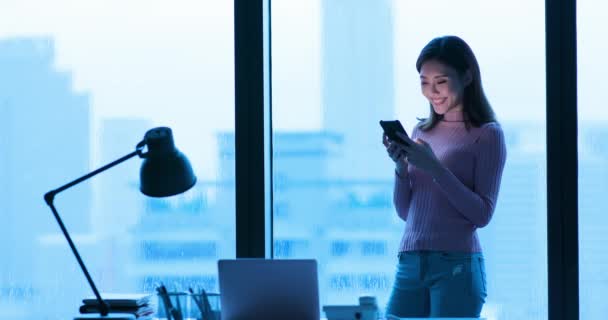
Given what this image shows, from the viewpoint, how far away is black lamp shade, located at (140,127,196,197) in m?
2.41

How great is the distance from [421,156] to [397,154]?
5.0 inches

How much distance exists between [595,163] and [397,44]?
0.96 m

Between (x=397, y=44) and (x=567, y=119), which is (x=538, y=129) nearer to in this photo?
(x=567, y=119)

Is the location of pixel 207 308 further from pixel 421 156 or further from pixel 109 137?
pixel 109 137

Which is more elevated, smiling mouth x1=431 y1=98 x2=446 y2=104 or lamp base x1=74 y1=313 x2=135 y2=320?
smiling mouth x1=431 y1=98 x2=446 y2=104

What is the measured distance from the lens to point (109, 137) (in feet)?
11.9

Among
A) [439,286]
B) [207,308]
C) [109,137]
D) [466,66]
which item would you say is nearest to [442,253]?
[439,286]

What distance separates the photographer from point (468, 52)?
297 cm

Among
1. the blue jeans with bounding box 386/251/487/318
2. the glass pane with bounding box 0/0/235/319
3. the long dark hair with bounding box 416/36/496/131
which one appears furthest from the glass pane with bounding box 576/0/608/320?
the glass pane with bounding box 0/0/235/319

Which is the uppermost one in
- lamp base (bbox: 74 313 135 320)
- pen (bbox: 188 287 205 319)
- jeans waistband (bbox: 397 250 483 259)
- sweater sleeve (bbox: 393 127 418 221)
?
sweater sleeve (bbox: 393 127 418 221)

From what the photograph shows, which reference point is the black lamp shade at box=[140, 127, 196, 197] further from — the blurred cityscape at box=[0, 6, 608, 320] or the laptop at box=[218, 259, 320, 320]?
the blurred cityscape at box=[0, 6, 608, 320]

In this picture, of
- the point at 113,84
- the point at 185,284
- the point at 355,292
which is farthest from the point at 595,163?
the point at 113,84

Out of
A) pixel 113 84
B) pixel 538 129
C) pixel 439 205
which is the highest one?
pixel 113 84

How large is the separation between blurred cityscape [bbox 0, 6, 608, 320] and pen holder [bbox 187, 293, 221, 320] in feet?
3.85
